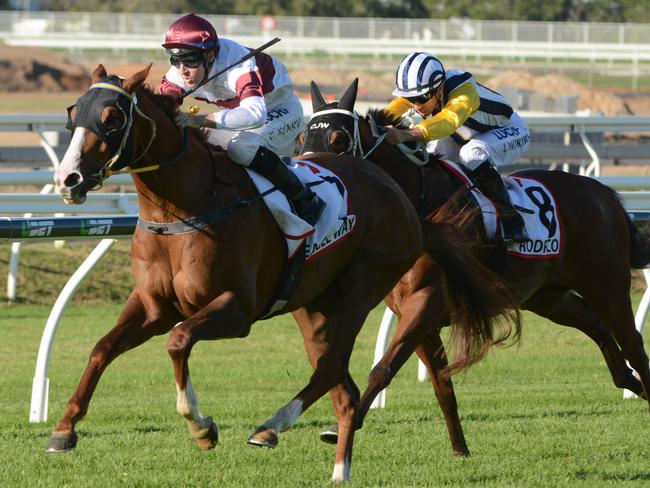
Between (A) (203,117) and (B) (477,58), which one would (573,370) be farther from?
(B) (477,58)

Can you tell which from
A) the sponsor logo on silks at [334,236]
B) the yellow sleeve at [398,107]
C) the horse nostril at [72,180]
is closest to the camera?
the horse nostril at [72,180]

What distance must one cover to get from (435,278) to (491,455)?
88 cm

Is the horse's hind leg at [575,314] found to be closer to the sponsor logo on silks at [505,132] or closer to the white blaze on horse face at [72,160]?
the sponsor logo on silks at [505,132]

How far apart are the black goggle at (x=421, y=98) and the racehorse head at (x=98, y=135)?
2.14 m

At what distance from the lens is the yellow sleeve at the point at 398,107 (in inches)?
261

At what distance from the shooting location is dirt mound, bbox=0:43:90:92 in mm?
33719

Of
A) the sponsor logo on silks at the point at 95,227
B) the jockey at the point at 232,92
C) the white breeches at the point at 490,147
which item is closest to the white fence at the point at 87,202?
the sponsor logo on silks at the point at 95,227

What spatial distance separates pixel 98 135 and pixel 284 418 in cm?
130

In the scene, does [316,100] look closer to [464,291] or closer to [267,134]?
[267,134]

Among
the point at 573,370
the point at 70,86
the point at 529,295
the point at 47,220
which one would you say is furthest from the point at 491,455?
the point at 70,86

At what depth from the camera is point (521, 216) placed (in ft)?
21.6

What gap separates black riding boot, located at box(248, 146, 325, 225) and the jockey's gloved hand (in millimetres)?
302

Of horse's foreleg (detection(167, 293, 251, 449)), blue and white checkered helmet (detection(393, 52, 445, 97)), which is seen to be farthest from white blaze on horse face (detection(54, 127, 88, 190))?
blue and white checkered helmet (detection(393, 52, 445, 97))

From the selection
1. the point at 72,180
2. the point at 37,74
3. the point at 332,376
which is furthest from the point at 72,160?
the point at 37,74
